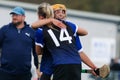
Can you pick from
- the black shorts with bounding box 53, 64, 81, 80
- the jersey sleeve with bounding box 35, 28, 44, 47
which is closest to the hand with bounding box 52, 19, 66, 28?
the jersey sleeve with bounding box 35, 28, 44, 47

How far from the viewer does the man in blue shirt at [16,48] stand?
34.4 ft

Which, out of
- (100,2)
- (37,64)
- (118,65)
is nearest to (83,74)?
(37,64)

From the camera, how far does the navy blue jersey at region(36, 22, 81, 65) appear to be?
30.8 feet

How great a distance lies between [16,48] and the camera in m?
10.5

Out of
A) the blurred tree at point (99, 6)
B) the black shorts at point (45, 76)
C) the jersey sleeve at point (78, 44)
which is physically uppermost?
the jersey sleeve at point (78, 44)

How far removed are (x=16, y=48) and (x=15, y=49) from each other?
0.02 m

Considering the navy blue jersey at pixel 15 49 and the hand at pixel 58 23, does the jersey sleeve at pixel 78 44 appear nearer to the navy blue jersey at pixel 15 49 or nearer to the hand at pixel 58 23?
the hand at pixel 58 23

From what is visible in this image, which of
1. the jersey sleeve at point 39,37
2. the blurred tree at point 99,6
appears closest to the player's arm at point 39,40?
the jersey sleeve at point 39,37

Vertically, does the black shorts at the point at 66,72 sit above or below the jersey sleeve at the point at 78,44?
below

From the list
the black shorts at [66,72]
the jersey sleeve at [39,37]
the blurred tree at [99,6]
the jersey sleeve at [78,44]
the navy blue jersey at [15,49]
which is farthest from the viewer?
the blurred tree at [99,6]

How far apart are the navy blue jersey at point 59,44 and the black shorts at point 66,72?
52mm

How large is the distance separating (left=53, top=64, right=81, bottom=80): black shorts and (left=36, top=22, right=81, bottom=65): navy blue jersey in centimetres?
5

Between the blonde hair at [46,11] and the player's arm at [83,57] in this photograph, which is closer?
the blonde hair at [46,11]

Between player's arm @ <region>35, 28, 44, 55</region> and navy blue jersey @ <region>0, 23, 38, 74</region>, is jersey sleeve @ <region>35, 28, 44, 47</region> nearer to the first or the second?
player's arm @ <region>35, 28, 44, 55</region>
